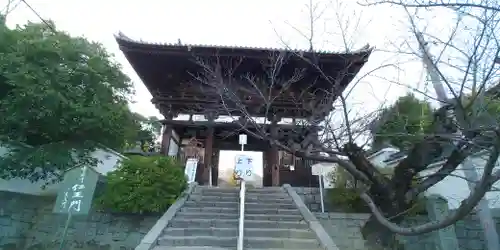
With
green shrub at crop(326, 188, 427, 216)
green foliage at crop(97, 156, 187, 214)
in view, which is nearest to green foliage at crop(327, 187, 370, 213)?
green shrub at crop(326, 188, 427, 216)

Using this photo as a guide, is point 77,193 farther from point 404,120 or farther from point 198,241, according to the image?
point 404,120

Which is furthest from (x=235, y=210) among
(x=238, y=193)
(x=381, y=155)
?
(x=381, y=155)

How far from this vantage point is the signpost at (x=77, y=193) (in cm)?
570

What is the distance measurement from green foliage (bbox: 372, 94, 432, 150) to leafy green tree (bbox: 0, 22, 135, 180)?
5931 millimetres

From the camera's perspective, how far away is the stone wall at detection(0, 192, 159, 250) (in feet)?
22.0

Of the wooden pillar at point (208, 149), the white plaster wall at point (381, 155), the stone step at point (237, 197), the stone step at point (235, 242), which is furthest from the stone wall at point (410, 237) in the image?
the wooden pillar at point (208, 149)

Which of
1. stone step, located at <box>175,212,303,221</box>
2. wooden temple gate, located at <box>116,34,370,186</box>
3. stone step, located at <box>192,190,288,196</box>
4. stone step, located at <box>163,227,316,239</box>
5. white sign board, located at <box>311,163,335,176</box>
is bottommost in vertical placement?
stone step, located at <box>163,227,316,239</box>

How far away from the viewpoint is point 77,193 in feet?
19.1

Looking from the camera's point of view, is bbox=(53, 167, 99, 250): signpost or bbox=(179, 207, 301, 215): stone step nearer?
bbox=(53, 167, 99, 250): signpost

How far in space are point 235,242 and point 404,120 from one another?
166 inches

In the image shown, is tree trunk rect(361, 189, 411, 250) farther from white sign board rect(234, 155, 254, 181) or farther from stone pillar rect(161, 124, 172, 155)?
stone pillar rect(161, 124, 172, 155)

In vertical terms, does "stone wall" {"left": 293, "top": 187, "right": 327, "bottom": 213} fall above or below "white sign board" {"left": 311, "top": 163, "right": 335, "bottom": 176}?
below

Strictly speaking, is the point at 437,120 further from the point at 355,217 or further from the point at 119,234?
the point at 119,234

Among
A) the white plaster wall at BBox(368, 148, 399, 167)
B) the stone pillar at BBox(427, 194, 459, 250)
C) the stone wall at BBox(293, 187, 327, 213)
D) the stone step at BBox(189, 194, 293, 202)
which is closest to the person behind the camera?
the stone pillar at BBox(427, 194, 459, 250)
